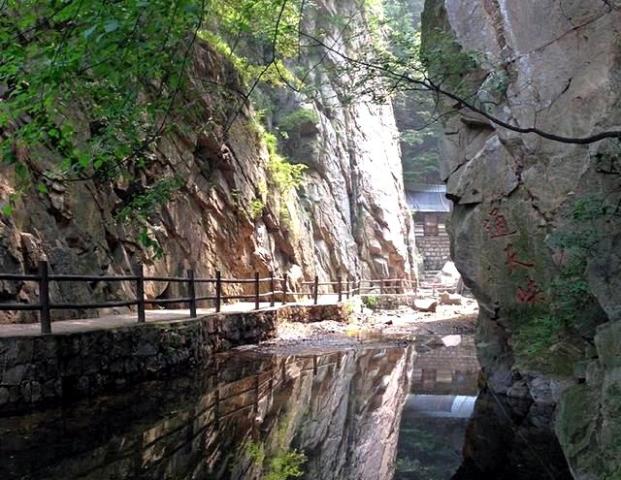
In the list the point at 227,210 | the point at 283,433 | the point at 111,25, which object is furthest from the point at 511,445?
the point at 227,210

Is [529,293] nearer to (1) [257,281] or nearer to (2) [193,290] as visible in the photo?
(2) [193,290]

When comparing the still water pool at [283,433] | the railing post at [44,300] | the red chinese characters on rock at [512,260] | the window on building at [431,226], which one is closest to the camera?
the still water pool at [283,433]

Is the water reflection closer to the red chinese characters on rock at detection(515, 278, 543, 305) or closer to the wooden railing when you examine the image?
the red chinese characters on rock at detection(515, 278, 543, 305)

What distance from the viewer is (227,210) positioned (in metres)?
13.8

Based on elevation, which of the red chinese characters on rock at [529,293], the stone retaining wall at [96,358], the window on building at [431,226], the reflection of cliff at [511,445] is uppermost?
the window on building at [431,226]

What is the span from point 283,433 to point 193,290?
4.51 m

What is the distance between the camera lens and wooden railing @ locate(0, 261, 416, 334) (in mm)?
6105

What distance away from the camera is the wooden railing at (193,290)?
6105 mm

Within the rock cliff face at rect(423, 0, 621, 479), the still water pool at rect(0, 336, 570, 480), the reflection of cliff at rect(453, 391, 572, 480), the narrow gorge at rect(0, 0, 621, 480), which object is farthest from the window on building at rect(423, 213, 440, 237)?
the reflection of cliff at rect(453, 391, 572, 480)

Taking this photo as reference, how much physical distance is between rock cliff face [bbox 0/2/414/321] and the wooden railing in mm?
554

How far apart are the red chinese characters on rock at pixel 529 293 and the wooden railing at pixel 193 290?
206 inches

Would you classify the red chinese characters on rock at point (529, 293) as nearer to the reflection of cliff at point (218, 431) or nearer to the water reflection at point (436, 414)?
the water reflection at point (436, 414)

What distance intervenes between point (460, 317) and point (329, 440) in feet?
42.6

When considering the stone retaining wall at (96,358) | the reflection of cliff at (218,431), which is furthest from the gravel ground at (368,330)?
the reflection of cliff at (218,431)
